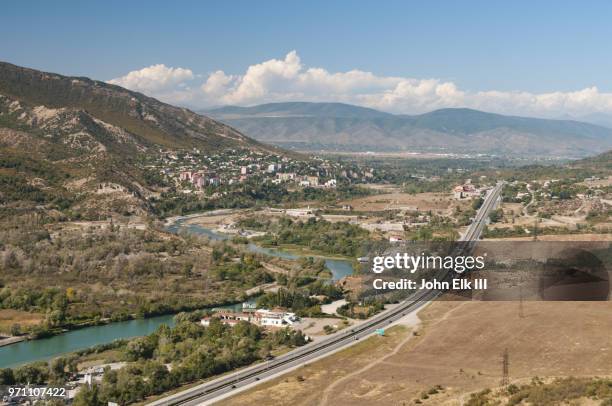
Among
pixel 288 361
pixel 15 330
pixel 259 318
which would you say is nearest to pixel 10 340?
pixel 15 330

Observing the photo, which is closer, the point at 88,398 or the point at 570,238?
the point at 88,398

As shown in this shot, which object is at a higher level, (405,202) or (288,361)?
(405,202)

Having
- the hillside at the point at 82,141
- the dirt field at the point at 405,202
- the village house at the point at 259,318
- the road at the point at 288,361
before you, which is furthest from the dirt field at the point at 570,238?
the hillside at the point at 82,141

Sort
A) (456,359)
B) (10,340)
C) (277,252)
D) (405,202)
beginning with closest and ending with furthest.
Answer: (456,359) → (10,340) → (277,252) → (405,202)

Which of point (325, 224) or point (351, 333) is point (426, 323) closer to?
point (351, 333)

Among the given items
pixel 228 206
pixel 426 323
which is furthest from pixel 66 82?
pixel 426 323

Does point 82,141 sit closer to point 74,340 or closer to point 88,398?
point 74,340

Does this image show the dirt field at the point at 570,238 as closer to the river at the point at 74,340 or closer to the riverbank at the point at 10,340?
the river at the point at 74,340
